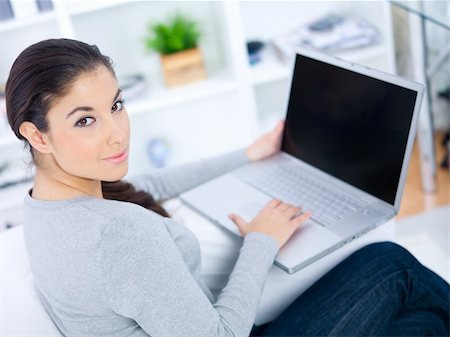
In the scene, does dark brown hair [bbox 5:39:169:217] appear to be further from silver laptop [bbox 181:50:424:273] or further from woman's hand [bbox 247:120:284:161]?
woman's hand [bbox 247:120:284:161]

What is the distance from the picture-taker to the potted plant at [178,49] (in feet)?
7.32

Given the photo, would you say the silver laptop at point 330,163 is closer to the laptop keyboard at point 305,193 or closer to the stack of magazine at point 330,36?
the laptop keyboard at point 305,193

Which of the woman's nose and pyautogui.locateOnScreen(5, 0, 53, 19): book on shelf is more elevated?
pyautogui.locateOnScreen(5, 0, 53, 19): book on shelf

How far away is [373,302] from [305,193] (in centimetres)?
30

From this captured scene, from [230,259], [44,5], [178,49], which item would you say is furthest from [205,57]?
[230,259]

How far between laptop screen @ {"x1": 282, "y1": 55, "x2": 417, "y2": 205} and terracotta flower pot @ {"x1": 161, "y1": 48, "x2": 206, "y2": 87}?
825 mm

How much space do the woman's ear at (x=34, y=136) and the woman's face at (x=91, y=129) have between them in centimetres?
1

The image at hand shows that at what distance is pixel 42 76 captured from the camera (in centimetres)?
90

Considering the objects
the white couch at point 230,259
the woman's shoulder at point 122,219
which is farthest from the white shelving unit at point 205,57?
the woman's shoulder at point 122,219

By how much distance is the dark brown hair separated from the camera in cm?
91

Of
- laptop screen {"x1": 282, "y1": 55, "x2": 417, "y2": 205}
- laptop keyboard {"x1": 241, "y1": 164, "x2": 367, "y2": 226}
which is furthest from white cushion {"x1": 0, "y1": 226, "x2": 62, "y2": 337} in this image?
laptop screen {"x1": 282, "y1": 55, "x2": 417, "y2": 205}

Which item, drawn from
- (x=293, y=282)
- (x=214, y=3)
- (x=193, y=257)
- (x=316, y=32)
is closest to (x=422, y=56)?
(x=316, y=32)

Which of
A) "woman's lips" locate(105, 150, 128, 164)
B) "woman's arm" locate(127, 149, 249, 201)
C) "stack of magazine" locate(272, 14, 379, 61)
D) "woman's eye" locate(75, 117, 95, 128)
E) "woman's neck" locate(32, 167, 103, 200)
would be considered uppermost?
"woman's eye" locate(75, 117, 95, 128)

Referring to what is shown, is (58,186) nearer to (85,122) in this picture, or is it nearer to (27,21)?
(85,122)
